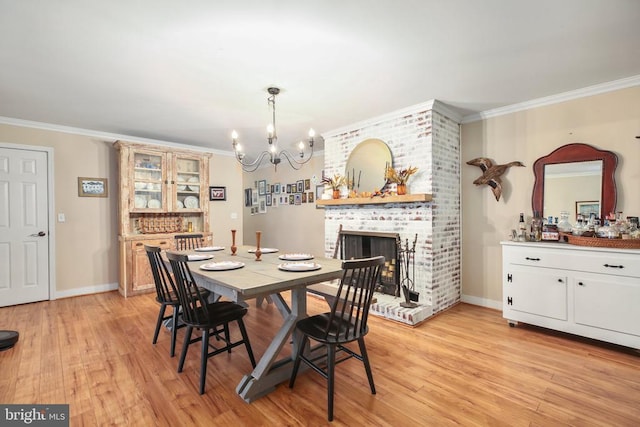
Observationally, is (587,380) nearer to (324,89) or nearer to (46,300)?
(324,89)

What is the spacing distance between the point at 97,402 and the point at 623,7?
401 cm

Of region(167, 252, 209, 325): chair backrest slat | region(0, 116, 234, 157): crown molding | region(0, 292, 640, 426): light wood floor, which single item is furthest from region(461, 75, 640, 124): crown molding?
region(0, 116, 234, 157): crown molding

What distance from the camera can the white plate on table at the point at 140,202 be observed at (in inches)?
179

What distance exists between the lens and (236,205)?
5883mm

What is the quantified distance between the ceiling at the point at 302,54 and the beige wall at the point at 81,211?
2.08 feet

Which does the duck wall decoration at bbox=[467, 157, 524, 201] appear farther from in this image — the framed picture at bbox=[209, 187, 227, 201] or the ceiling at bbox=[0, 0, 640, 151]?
the framed picture at bbox=[209, 187, 227, 201]

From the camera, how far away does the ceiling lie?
1.82 metres

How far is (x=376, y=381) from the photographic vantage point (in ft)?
7.02

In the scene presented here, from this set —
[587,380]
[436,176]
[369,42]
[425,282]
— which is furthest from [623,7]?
[425,282]

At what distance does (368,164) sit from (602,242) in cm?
242

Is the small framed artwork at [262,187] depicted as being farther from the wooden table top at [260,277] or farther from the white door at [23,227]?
the wooden table top at [260,277]

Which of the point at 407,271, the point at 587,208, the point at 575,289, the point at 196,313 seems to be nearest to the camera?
the point at 196,313

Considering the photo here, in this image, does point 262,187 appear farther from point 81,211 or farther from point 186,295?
point 186,295

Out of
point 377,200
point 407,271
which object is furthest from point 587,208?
point 377,200
